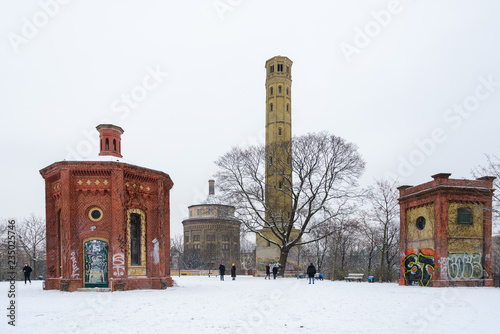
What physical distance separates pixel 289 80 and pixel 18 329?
43259mm

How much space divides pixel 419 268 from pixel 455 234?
2.80 m

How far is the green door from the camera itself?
19.5m

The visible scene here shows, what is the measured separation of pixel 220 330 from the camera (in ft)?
29.6

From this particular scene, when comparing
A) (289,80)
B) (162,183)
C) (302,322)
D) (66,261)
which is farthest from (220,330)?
(289,80)

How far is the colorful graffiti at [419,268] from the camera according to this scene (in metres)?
22.0

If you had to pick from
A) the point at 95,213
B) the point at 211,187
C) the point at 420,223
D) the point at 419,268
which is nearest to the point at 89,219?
the point at 95,213

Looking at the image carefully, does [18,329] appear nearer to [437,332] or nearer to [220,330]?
[220,330]

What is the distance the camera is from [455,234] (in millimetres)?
21906

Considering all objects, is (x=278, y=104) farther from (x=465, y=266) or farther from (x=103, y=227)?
(x=103, y=227)

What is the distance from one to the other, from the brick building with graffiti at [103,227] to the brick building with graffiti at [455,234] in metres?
14.6

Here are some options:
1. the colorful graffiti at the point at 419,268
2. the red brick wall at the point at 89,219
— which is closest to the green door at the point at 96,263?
the red brick wall at the point at 89,219

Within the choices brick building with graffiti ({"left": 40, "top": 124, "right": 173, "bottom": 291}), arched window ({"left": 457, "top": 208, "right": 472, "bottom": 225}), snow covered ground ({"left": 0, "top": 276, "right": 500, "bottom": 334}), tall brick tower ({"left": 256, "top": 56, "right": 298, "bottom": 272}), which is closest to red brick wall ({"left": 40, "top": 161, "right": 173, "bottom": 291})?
brick building with graffiti ({"left": 40, "top": 124, "right": 173, "bottom": 291})

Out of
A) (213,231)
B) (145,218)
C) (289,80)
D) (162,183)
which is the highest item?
(289,80)

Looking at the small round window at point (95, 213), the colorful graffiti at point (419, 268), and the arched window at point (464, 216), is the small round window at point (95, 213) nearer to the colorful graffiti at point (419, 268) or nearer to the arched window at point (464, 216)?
the colorful graffiti at point (419, 268)
